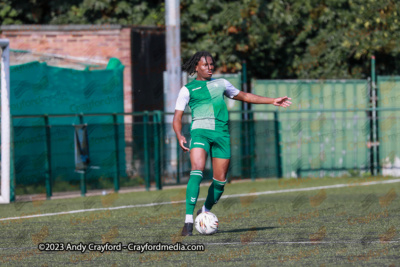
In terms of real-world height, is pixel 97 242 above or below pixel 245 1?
below

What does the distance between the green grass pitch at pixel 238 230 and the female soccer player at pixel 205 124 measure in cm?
60

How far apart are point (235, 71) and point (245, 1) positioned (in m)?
1.98

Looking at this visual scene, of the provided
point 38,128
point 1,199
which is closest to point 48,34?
point 38,128

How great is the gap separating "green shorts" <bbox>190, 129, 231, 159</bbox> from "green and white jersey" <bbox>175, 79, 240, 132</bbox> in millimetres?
58

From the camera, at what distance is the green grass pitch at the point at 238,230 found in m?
7.03

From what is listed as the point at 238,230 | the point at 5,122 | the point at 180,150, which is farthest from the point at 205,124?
the point at 180,150

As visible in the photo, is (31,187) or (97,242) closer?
(97,242)

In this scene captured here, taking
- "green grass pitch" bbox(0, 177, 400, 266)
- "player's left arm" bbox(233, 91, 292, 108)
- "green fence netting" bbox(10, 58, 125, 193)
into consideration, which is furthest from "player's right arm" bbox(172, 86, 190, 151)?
"green fence netting" bbox(10, 58, 125, 193)

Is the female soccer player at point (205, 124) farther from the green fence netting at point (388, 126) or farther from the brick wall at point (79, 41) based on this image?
the green fence netting at point (388, 126)

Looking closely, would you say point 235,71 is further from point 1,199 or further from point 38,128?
point 1,199

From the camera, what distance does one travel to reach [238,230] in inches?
364

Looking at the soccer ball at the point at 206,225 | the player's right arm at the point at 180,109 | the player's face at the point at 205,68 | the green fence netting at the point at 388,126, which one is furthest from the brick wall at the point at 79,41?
the soccer ball at the point at 206,225

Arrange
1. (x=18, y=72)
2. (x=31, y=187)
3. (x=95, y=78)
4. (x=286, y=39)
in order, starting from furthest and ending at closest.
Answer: (x=286, y=39)
(x=95, y=78)
(x=18, y=72)
(x=31, y=187)

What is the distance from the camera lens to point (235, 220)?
34.5 ft
